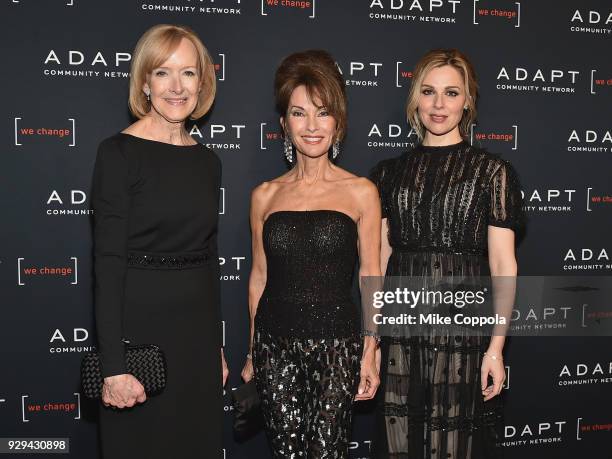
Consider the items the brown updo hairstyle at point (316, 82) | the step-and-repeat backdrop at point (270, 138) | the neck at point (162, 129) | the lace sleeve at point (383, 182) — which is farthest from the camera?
the step-and-repeat backdrop at point (270, 138)

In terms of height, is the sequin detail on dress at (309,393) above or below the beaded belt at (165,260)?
below

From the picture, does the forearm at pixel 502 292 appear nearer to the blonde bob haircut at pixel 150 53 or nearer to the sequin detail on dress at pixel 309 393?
the sequin detail on dress at pixel 309 393

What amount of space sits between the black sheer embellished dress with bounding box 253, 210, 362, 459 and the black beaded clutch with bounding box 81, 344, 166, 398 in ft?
1.55

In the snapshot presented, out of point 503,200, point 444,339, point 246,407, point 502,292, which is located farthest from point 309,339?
point 503,200

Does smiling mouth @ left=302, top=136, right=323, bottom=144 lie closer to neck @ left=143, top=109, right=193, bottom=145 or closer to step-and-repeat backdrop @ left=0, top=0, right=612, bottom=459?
neck @ left=143, top=109, right=193, bottom=145

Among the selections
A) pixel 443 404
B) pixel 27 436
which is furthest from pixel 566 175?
pixel 27 436

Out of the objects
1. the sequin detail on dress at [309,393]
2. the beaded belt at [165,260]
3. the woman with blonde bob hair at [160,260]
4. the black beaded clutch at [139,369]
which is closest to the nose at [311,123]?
the woman with blonde bob hair at [160,260]

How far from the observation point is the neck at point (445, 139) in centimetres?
248

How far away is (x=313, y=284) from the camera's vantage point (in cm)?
227

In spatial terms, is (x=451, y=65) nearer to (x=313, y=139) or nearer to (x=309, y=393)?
(x=313, y=139)

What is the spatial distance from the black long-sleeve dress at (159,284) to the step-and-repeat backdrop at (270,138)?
104cm

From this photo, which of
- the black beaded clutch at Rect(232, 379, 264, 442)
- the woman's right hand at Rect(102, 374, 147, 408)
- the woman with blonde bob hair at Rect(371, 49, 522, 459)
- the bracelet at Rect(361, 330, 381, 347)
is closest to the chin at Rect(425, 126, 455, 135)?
the woman with blonde bob hair at Rect(371, 49, 522, 459)

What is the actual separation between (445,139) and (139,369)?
1.46m

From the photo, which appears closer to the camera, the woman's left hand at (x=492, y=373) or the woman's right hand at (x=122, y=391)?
the woman's right hand at (x=122, y=391)
